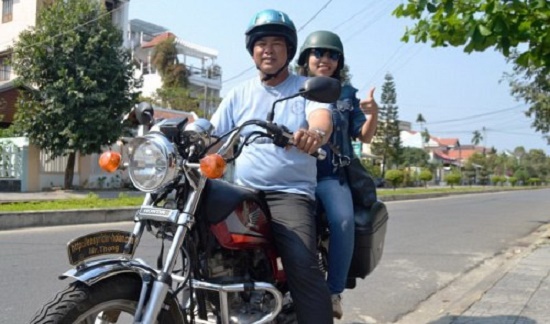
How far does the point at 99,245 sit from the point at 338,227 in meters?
1.31

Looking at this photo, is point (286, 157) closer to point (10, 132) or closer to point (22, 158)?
point (22, 158)

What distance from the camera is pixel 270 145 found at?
2793 millimetres

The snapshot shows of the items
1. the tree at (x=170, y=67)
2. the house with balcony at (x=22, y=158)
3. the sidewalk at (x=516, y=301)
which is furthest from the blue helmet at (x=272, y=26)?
the tree at (x=170, y=67)

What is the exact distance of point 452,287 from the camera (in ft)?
20.1

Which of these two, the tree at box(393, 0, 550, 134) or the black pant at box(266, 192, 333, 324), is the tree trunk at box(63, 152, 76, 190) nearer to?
the tree at box(393, 0, 550, 134)

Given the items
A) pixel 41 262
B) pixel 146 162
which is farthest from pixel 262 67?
pixel 41 262

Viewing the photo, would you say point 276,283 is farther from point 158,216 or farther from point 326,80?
point 326,80

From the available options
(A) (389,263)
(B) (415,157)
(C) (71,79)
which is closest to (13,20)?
(C) (71,79)

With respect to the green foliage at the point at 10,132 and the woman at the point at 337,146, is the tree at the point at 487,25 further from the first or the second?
the green foliage at the point at 10,132

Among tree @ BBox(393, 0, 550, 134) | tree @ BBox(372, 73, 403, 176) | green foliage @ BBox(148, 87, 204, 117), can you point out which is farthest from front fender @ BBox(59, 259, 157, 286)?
tree @ BBox(372, 73, 403, 176)

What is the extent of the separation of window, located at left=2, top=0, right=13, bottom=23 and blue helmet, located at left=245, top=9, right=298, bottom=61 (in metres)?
27.6

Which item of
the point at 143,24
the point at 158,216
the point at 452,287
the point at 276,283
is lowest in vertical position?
the point at 452,287

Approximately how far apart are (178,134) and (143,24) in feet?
173

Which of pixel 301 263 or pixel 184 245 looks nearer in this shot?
pixel 184 245
